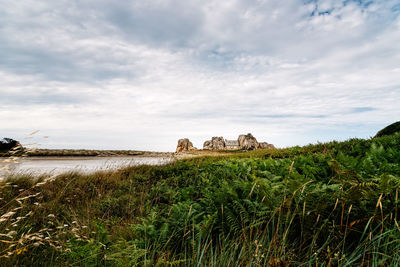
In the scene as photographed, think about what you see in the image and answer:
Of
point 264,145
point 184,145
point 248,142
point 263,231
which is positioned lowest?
point 263,231

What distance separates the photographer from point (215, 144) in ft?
105

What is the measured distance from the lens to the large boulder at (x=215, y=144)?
31766mm

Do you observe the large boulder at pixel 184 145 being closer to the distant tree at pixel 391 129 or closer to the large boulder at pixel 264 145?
the large boulder at pixel 264 145

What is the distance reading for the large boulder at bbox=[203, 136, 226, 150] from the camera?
31.8 metres

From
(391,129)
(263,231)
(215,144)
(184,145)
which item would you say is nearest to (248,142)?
(215,144)

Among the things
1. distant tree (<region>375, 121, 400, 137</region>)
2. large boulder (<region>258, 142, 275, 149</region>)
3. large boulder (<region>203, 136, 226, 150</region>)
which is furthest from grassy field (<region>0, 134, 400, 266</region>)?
large boulder (<region>258, 142, 275, 149</region>)

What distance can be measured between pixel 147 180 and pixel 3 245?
201 inches

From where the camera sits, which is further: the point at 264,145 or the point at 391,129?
the point at 264,145

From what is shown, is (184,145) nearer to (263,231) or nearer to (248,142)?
(248,142)

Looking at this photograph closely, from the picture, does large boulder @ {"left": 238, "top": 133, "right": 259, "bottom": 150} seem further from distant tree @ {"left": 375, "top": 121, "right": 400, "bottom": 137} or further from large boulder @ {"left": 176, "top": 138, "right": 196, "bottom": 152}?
distant tree @ {"left": 375, "top": 121, "right": 400, "bottom": 137}

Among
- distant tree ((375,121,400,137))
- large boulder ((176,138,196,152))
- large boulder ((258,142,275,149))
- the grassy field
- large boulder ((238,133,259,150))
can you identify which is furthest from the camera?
large boulder ((258,142,275,149))

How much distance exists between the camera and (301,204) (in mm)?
2617

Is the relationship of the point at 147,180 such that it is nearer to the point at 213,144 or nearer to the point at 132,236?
the point at 132,236

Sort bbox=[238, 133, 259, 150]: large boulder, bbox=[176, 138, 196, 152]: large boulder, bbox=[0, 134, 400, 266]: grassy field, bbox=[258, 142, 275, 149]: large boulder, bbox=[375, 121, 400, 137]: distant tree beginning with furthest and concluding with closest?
bbox=[258, 142, 275, 149]: large boulder, bbox=[176, 138, 196, 152]: large boulder, bbox=[238, 133, 259, 150]: large boulder, bbox=[375, 121, 400, 137]: distant tree, bbox=[0, 134, 400, 266]: grassy field
